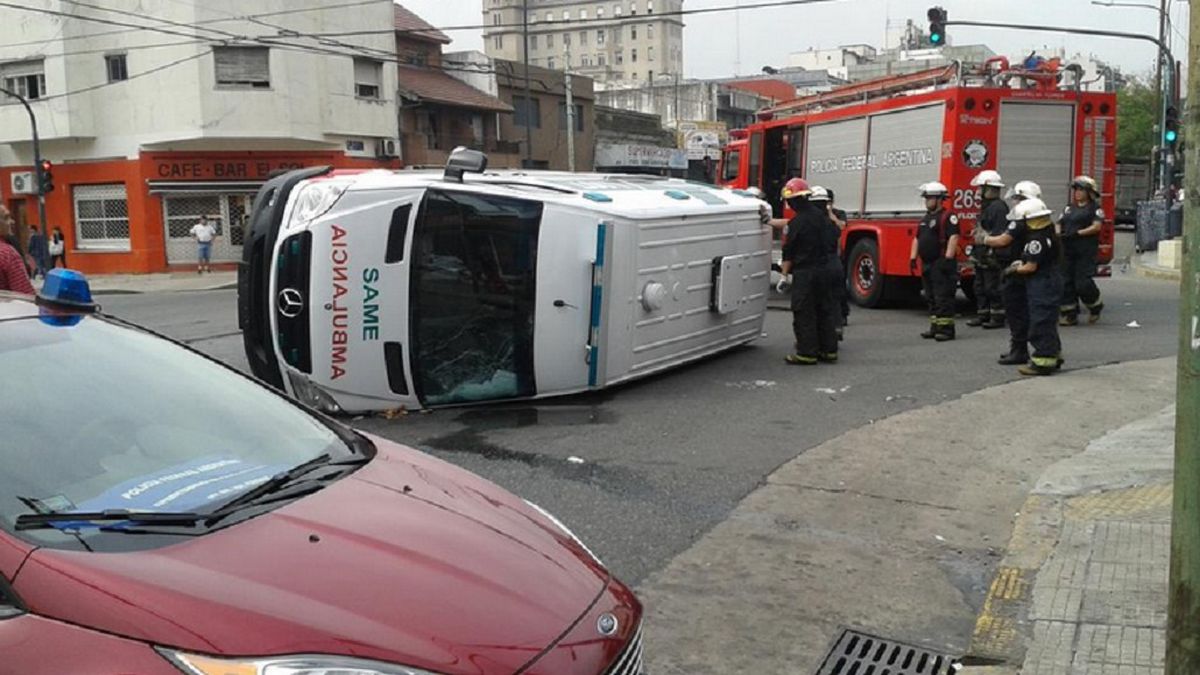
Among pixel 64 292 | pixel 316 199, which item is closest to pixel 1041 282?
pixel 316 199

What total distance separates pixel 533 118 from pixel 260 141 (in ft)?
59.4

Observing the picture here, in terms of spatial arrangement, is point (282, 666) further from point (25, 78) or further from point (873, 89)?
point (25, 78)

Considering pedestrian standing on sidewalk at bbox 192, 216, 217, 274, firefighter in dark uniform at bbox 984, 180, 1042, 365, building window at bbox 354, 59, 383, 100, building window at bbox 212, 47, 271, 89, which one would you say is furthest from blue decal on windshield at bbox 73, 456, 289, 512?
building window at bbox 354, 59, 383, 100

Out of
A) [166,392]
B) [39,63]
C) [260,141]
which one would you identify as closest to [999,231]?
[166,392]

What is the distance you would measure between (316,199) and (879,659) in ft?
18.1

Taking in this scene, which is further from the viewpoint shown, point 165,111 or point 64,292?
point 165,111

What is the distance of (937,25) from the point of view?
2406 centimetres

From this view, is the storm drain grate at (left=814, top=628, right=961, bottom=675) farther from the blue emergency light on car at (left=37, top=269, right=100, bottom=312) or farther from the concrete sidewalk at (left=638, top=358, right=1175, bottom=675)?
the blue emergency light on car at (left=37, top=269, right=100, bottom=312)

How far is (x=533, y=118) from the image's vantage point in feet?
151

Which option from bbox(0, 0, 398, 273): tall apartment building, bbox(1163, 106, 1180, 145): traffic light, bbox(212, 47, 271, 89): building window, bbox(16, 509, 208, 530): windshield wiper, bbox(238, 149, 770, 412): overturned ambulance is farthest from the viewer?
bbox(212, 47, 271, 89): building window

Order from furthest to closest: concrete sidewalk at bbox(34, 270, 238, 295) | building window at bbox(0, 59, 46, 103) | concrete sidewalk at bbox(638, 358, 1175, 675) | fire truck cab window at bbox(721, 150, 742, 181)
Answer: building window at bbox(0, 59, 46, 103) → concrete sidewalk at bbox(34, 270, 238, 295) → fire truck cab window at bbox(721, 150, 742, 181) → concrete sidewalk at bbox(638, 358, 1175, 675)

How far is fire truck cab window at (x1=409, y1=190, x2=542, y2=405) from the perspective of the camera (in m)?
7.84

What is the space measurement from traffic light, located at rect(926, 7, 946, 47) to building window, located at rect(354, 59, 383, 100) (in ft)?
55.0

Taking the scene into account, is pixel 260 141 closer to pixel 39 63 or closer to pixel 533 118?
pixel 39 63
